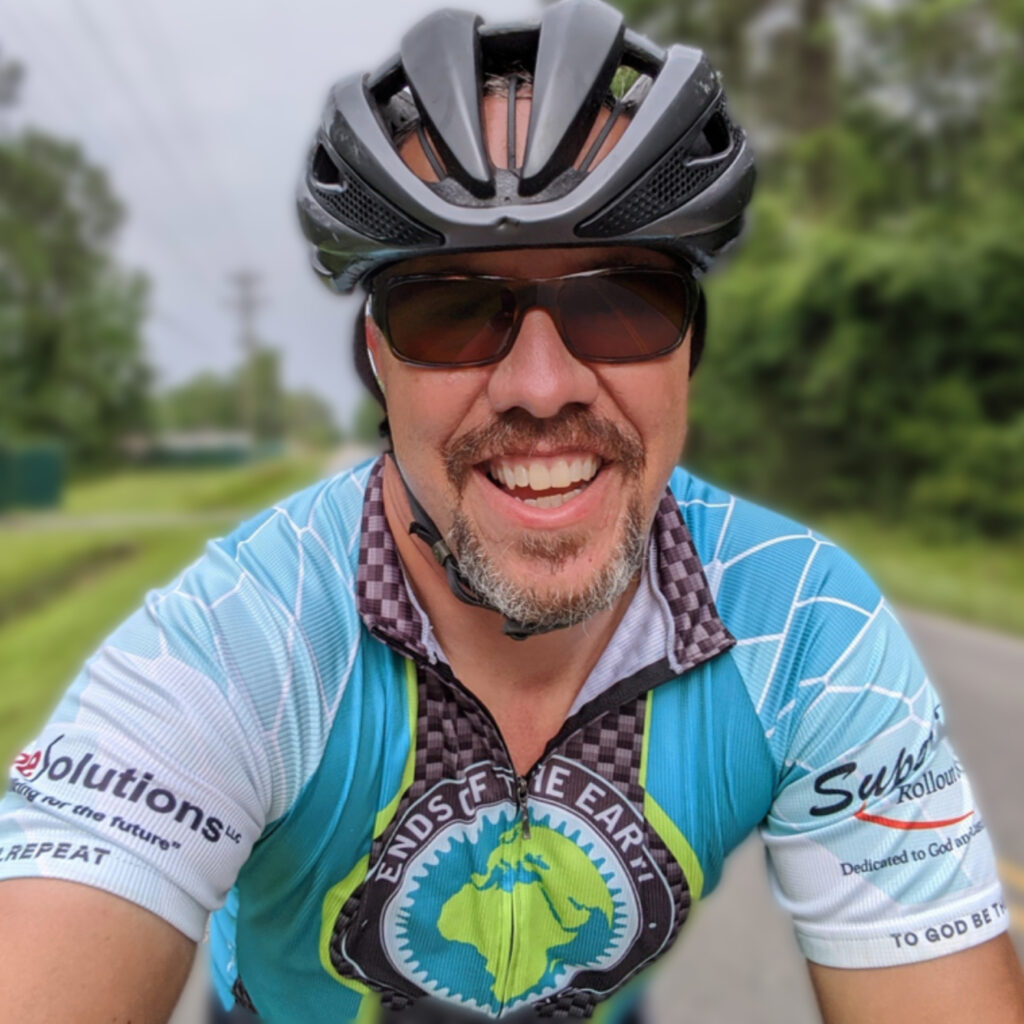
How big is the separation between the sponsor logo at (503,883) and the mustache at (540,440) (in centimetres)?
51

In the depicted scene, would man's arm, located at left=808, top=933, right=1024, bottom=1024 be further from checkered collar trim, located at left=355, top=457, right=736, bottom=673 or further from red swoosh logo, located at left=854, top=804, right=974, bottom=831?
checkered collar trim, located at left=355, top=457, right=736, bottom=673

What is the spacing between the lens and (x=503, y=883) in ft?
5.25

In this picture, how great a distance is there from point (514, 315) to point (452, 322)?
10 cm

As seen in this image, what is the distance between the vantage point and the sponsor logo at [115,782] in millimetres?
1366

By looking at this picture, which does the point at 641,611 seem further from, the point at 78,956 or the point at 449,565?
the point at 78,956

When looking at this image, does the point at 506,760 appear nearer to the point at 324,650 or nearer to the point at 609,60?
the point at 324,650

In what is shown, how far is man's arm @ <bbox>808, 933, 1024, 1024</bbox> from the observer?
1.49 m

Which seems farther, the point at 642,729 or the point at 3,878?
the point at 642,729

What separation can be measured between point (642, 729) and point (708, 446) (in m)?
21.9

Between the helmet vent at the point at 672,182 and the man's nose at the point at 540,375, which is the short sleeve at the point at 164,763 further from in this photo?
the helmet vent at the point at 672,182

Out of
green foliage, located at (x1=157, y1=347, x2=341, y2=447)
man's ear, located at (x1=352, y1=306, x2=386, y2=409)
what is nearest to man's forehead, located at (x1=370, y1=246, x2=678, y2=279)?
man's ear, located at (x1=352, y1=306, x2=386, y2=409)

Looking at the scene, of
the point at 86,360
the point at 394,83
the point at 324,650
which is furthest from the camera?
the point at 86,360

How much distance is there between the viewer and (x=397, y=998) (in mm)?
1716

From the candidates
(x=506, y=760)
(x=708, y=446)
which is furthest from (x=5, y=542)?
Result: (x=506, y=760)
